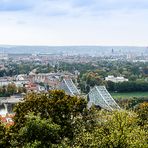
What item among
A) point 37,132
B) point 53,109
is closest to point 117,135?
point 37,132

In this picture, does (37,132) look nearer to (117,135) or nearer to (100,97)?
(117,135)

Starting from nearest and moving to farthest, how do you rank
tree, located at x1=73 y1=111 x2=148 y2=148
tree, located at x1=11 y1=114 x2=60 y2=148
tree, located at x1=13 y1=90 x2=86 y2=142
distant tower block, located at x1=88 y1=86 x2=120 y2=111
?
tree, located at x1=73 y1=111 x2=148 y2=148 < tree, located at x1=11 y1=114 x2=60 y2=148 < tree, located at x1=13 y1=90 x2=86 y2=142 < distant tower block, located at x1=88 y1=86 x2=120 y2=111

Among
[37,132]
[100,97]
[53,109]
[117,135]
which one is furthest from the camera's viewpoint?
[100,97]

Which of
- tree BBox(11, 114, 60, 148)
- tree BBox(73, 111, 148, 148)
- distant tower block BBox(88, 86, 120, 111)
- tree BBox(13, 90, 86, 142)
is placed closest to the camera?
tree BBox(73, 111, 148, 148)

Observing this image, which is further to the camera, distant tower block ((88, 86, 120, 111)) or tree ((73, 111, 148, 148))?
distant tower block ((88, 86, 120, 111))

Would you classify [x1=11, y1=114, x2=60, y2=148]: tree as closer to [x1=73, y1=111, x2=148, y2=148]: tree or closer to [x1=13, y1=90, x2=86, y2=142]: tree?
[x1=73, y1=111, x2=148, y2=148]: tree

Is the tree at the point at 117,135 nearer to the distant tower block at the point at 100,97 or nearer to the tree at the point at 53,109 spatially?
the tree at the point at 53,109

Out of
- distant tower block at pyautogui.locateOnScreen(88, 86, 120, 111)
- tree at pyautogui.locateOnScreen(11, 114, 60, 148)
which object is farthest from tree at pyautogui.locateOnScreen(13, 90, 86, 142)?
distant tower block at pyautogui.locateOnScreen(88, 86, 120, 111)

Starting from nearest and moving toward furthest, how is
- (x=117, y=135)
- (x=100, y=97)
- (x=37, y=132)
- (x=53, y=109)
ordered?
1. (x=117, y=135)
2. (x=37, y=132)
3. (x=53, y=109)
4. (x=100, y=97)

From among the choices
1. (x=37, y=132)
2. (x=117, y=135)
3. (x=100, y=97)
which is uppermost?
(x=117, y=135)

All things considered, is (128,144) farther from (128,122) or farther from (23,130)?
(23,130)

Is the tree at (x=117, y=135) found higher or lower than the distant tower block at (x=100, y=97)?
higher

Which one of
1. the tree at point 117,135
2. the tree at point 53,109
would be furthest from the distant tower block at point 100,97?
the tree at point 117,135
